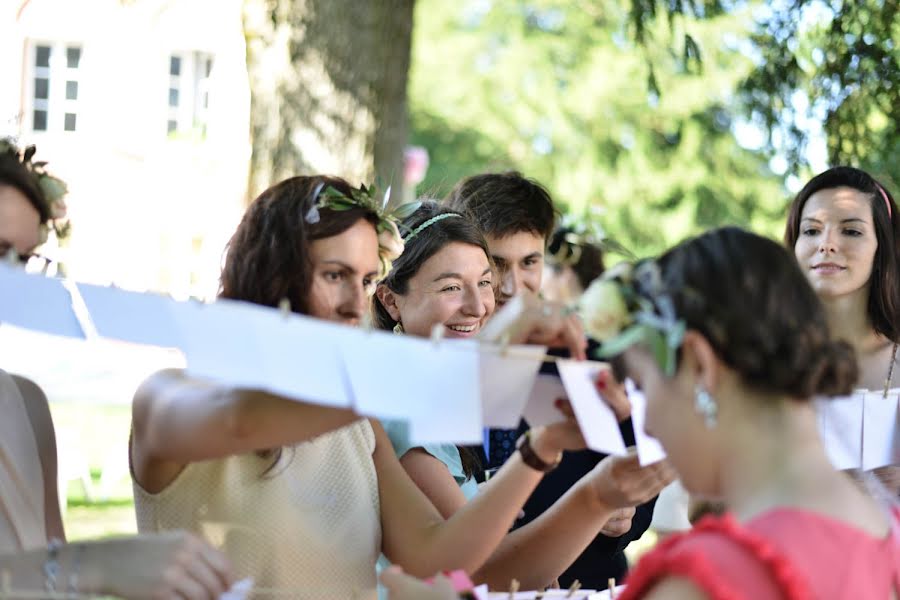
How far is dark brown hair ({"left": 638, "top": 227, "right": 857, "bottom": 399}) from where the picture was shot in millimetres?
1780

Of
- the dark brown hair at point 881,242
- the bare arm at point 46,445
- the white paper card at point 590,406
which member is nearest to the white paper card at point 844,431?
the white paper card at point 590,406

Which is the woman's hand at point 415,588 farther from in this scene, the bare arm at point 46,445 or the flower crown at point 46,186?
the flower crown at point 46,186

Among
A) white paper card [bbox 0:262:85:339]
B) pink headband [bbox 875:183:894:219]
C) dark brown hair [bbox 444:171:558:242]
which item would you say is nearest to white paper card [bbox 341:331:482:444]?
white paper card [bbox 0:262:85:339]

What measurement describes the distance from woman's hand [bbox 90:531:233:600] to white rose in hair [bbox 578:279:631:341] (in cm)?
78

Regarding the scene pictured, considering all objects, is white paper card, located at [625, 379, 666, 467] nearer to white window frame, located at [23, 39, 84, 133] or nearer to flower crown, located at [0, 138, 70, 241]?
flower crown, located at [0, 138, 70, 241]

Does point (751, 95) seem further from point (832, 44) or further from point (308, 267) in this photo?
point (308, 267)

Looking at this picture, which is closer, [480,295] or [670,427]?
[670,427]

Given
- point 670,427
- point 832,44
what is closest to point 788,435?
point 670,427

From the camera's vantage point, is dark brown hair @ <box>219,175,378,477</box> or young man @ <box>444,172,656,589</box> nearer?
dark brown hair @ <box>219,175,378,477</box>

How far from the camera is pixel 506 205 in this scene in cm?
396

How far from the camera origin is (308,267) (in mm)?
2396

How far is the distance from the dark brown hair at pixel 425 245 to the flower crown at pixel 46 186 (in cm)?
103

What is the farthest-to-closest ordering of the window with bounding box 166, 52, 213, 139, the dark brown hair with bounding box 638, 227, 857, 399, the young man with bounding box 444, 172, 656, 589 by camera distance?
the window with bounding box 166, 52, 213, 139, the young man with bounding box 444, 172, 656, 589, the dark brown hair with bounding box 638, 227, 857, 399

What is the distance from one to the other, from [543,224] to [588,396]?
181 centimetres
